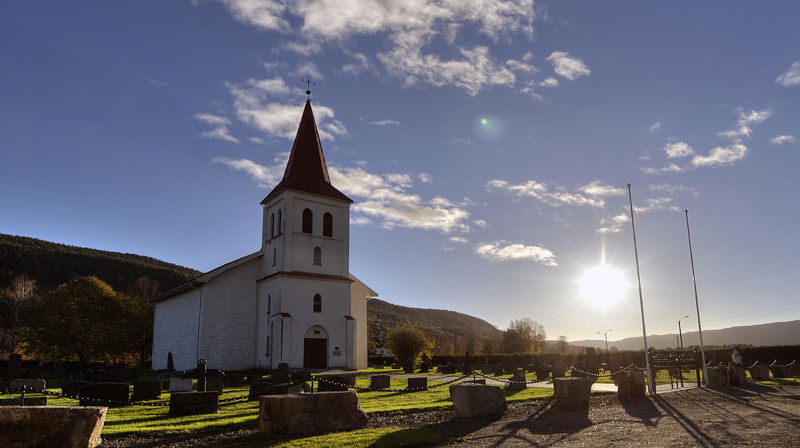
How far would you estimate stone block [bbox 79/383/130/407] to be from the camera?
43.2 feet

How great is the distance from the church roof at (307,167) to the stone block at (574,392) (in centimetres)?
2588

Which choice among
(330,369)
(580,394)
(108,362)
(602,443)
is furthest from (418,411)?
(108,362)

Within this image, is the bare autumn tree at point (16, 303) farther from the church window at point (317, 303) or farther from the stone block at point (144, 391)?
the stone block at point (144, 391)

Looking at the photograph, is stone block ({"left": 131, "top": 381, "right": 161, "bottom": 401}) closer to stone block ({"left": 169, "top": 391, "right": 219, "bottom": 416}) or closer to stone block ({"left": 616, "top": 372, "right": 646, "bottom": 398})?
stone block ({"left": 169, "top": 391, "right": 219, "bottom": 416})

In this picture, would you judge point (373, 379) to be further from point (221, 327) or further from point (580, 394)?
point (221, 327)

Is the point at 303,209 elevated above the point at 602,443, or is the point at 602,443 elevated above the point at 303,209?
the point at 303,209

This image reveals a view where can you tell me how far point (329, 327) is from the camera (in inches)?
1358

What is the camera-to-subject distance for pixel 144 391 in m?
15.6

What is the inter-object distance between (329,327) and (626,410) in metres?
24.3

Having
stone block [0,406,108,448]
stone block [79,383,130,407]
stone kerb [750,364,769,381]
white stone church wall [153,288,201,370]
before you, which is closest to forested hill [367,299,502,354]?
white stone church wall [153,288,201,370]

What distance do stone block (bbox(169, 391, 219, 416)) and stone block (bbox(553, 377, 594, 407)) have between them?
27.8ft

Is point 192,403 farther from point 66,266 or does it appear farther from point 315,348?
point 66,266

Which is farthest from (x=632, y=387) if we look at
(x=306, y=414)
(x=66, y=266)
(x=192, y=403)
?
(x=66, y=266)

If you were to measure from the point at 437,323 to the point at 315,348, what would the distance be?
119 metres
